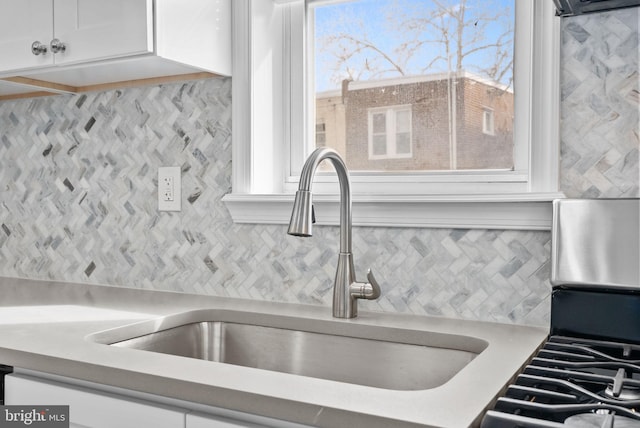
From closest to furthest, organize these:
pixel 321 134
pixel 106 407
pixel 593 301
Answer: pixel 106 407 → pixel 593 301 → pixel 321 134

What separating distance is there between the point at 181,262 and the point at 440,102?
86cm

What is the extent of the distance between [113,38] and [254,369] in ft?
3.06

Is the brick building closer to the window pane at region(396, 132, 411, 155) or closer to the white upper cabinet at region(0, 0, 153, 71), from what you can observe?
the window pane at region(396, 132, 411, 155)

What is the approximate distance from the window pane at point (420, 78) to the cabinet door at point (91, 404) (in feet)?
2.91

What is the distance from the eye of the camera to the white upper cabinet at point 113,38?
147cm

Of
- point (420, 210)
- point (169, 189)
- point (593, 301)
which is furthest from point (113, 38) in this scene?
point (593, 301)

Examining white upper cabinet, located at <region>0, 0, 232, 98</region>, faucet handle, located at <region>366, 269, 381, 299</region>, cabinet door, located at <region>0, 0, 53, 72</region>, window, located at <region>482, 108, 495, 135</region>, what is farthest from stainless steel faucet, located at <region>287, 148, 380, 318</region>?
cabinet door, located at <region>0, 0, 53, 72</region>

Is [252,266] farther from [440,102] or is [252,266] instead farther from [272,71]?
[440,102]

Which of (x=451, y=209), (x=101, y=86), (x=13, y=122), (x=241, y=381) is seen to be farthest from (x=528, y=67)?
(x=13, y=122)

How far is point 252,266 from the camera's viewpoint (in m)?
1.70

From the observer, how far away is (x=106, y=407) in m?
1.03

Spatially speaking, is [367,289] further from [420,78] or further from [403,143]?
[420,78]

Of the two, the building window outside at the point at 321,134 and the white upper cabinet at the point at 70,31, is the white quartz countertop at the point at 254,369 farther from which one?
the white upper cabinet at the point at 70,31

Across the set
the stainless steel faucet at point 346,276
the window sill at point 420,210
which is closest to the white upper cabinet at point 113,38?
the window sill at point 420,210
